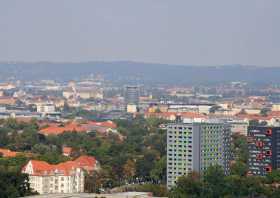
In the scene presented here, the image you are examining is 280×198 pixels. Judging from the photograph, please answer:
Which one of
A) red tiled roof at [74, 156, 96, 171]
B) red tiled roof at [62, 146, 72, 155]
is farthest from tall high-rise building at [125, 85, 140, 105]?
red tiled roof at [74, 156, 96, 171]

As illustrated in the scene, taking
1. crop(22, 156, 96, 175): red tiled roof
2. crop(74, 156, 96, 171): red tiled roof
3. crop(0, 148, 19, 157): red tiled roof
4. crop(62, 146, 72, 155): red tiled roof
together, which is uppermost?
crop(22, 156, 96, 175): red tiled roof

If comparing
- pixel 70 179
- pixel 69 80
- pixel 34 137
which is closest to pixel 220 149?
pixel 70 179

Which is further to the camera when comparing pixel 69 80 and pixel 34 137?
pixel 69 80

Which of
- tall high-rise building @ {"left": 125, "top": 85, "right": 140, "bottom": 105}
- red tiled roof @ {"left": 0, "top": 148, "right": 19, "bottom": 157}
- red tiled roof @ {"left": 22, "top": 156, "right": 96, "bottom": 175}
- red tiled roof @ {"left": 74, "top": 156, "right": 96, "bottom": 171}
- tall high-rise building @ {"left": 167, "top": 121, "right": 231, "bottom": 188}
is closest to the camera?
red tiled roof @ {"left": 22, "top": 156, "right": 96, "bottom": 175}

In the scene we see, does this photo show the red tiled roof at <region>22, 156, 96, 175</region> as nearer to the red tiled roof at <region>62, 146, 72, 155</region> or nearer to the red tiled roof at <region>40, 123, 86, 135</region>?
the red tiled roof at <region>62, 146, 72, 155</region>

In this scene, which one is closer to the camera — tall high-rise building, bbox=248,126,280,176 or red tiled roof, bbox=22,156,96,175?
red tiled roof, bbox=22,156,96,175

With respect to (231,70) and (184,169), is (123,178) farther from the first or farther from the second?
(231,70)

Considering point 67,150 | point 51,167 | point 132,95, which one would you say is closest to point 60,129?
point 67,150
